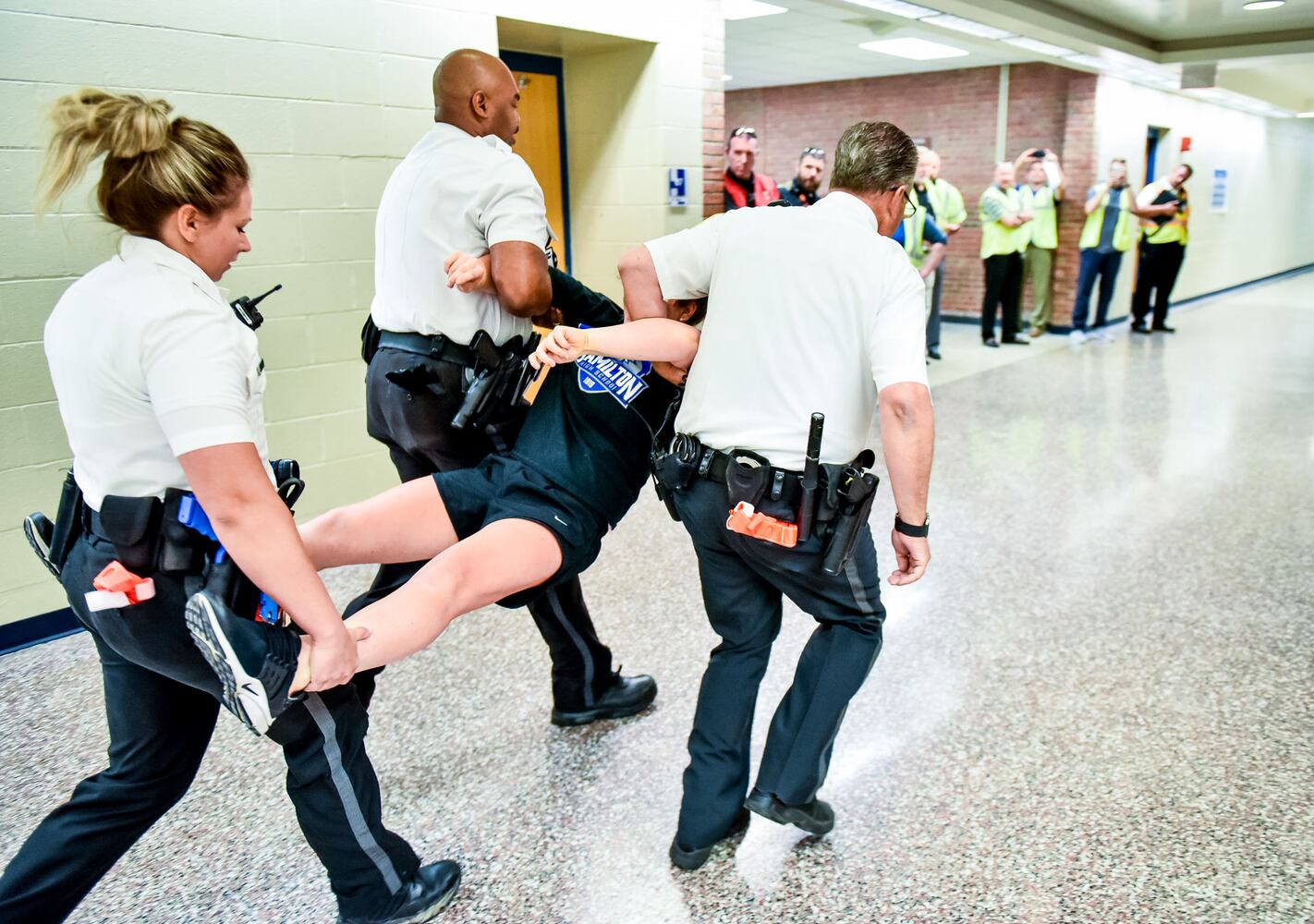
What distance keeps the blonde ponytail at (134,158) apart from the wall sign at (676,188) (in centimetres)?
377

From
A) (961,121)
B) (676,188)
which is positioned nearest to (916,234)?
(676,188)

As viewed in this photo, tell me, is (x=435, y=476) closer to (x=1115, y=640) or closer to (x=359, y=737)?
(x=359, y=737)

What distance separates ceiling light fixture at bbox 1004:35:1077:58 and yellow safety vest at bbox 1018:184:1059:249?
110 centimetres

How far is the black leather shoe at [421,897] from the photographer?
1.67 meters

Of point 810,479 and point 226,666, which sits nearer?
point 226,666

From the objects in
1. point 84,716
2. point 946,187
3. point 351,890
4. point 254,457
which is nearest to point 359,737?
point 351,890

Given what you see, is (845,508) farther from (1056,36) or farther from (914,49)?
(914,49)

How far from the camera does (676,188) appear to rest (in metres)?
4.92

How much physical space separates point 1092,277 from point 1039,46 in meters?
2.29

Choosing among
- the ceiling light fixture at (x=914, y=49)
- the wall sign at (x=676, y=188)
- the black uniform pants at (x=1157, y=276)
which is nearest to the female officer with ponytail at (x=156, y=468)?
the wall sign at (x=676, y=188)

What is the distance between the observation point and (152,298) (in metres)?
1.23

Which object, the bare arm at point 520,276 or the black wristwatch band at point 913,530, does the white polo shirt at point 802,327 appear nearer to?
the black wristwatch band at point 913,530

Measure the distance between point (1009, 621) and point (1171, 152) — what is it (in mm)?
9750

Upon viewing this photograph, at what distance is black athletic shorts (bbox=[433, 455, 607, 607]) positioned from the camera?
5.81 ft
